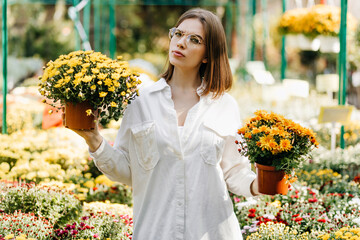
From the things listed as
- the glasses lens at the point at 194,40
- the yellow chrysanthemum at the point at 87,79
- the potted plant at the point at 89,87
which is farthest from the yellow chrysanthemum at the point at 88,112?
the glasses lens at the point at 194,40

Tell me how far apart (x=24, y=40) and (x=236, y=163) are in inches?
530

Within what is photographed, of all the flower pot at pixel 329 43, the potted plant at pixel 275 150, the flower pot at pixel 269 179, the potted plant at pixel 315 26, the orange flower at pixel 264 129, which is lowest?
the flower pot at pixel 269 179

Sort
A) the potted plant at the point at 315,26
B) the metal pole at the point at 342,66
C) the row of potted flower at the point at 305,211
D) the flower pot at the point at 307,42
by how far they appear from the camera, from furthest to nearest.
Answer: the flower pot at the point at 307,42 < the potted plant at the point at 315,26 < the metal pole at the point at 342,66 < the row of potted flower at the point at 305,211

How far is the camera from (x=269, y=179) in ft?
5.96

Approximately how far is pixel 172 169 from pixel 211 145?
17 centimetres

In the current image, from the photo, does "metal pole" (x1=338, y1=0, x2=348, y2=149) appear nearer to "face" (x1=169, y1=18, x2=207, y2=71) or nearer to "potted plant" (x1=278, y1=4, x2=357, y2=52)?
"potted plant" (x1=278, y1=4, x2=357, y2=52)

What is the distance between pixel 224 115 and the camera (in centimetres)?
198

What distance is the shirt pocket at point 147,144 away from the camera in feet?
6.11

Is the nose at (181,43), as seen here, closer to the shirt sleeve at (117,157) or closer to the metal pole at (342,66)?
the shirt sleeve at (117,157)

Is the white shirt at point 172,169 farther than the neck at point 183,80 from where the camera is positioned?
No

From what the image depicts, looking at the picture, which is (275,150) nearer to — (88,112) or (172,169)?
(172,169)

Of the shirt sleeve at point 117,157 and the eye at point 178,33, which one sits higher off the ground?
the eye at point 178,33

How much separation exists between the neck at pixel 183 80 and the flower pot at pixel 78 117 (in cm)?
38

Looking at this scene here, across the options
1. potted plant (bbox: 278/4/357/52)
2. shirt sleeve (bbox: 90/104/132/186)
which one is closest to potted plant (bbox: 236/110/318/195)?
shirt sleeve (bbox: 90/104/132/186)
